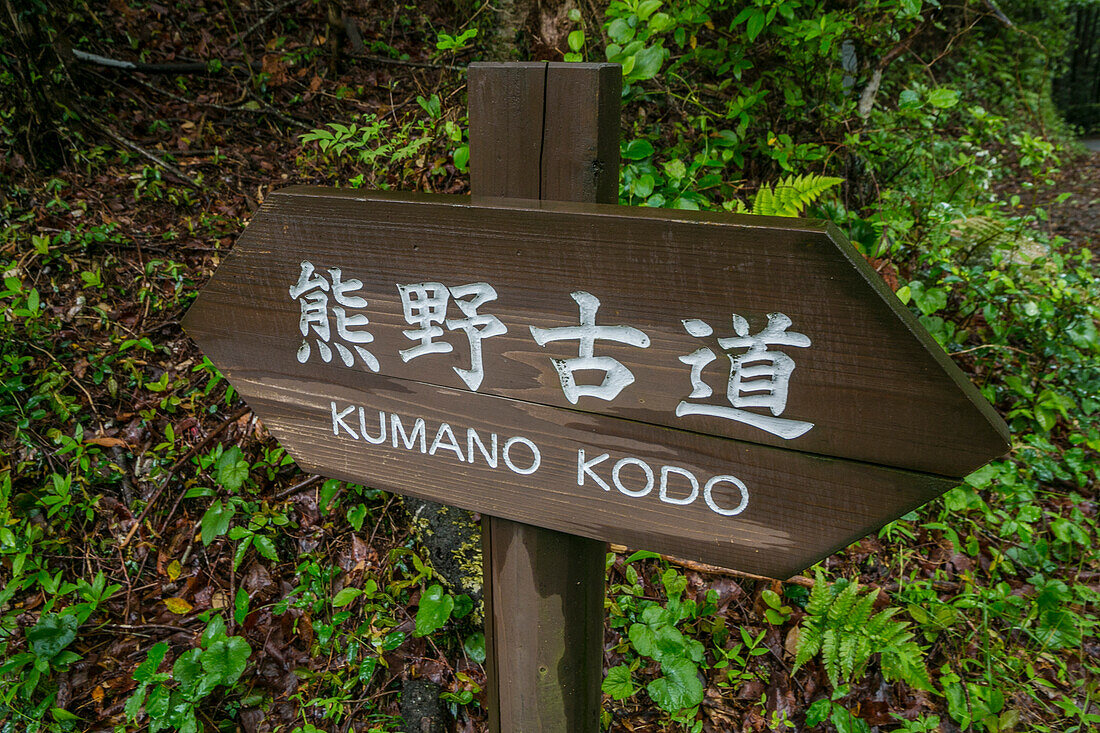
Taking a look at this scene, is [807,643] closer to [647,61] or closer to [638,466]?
[638,466]

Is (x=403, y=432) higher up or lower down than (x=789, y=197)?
lower down

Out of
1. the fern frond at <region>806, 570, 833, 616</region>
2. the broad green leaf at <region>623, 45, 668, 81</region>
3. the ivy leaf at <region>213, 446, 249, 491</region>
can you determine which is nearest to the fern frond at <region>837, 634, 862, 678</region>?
the fern frond at <region>806, 570, 833, 616</region>

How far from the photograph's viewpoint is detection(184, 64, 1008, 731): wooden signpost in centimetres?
78

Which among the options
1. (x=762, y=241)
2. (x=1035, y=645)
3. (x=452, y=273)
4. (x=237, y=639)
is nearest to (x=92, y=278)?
(x=237, y=639)

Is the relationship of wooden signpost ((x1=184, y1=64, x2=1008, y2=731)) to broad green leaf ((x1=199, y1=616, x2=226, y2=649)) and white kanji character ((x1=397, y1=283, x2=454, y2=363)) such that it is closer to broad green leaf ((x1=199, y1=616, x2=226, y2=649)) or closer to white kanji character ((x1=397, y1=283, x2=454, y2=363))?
white kanji character ((x1=397, y1=283, x2=454, y2=363))

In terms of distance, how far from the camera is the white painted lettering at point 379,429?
1.13 m

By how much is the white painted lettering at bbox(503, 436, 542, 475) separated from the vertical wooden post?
0.19 meters

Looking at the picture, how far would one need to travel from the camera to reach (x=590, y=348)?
0.92 meters

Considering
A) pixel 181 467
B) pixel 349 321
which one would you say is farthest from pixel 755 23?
pixel 181 467

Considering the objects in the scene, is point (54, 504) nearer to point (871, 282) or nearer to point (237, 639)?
point (237, 639)

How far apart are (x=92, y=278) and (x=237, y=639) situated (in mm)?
1927

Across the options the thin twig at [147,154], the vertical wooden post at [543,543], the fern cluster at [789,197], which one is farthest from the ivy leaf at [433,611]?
the thin twig at [147,154]

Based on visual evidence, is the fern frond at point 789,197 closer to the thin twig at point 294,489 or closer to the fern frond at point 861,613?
the fern frond at point 861,613

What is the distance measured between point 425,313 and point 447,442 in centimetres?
24
